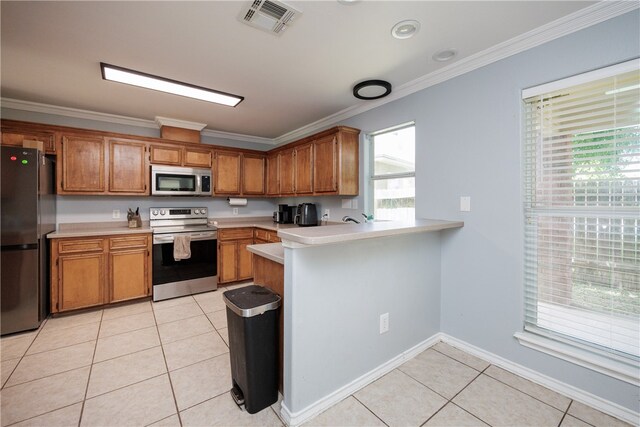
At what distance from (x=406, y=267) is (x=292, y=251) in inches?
44.4

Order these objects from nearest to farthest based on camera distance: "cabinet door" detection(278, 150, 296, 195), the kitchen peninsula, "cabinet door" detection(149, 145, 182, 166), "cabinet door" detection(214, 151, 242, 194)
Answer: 1. the kitchen peninsula
2. "cabinet door" detection(149, 145, 182, 166)
3. "cabinet door" detection(278, 150, 296, 195)
4. "cabinet door" detection(214, 151, 242, 194)

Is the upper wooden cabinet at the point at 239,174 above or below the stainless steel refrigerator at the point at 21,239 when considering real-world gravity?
above

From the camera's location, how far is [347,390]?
177 cm

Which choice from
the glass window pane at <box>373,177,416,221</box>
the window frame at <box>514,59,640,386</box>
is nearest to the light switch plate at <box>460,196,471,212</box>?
the window frame at <box>514,59,640,386</box>

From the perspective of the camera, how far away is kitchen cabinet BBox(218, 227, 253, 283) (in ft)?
13.0

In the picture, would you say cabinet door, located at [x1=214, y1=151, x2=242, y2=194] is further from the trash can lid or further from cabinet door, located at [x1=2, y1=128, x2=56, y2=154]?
the trash can lid

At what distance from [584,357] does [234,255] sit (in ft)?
12.6

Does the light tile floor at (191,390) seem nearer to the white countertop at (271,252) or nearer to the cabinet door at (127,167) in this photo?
the white countertop at (271,252)

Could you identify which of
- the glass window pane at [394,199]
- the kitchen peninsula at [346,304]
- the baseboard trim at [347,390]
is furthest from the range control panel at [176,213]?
the baseboard trim at [347,390]

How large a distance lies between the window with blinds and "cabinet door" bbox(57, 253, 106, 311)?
430 cm

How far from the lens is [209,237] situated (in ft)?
12.5

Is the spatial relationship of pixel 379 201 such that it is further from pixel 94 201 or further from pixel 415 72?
pixel 94 201

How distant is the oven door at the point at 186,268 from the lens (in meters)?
3.45

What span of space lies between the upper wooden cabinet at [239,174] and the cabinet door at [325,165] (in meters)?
1.40
